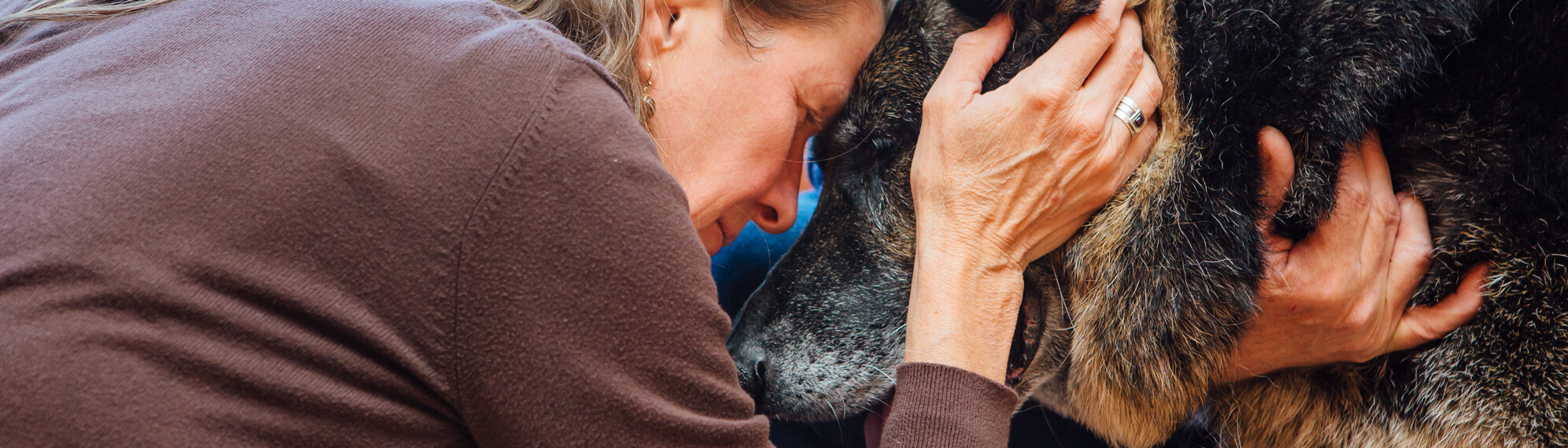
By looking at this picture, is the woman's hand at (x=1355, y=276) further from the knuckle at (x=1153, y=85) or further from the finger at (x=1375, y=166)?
the knuckle at (x=1153, y=85)

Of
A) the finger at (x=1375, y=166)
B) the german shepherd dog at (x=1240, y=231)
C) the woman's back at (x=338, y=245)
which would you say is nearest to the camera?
the woman's back at (x=338, y=245)

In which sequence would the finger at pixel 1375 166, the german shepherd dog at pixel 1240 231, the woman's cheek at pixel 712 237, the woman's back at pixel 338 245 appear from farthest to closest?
1. the woman's cheek at pixel 712 237
2. the finger at pixel 1375 166
3. the german shepherd dog at pixel 1240 231
4. the woman's back at pixel 338 245

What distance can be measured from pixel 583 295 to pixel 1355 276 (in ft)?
3.54

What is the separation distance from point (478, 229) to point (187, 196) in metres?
0.26

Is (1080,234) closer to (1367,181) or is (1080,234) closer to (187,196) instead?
(1367,181)

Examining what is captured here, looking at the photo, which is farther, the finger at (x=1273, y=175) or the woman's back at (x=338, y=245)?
the finger at (x=1273, y=175)

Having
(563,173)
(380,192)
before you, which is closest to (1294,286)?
(563,173)

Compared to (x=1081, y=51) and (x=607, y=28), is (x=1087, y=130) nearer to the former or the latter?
(x=1081, y=51)

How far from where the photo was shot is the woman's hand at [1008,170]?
4.46ft

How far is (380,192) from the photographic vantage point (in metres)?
0.84

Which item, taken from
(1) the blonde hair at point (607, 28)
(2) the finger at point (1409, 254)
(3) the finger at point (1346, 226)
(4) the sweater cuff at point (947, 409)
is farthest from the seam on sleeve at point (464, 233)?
(2) the finger at point (1409, 254)

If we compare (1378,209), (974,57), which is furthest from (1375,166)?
(974,57)

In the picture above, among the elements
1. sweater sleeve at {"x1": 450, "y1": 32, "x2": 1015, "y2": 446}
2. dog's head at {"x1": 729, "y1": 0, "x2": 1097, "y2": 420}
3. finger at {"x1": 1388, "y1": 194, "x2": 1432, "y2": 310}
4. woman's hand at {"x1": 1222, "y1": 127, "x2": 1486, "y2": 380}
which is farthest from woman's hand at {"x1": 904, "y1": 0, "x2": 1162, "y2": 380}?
sweater sleeve at {"x1": 450, "y1": 32, "x2": 1015, "y2": 446}

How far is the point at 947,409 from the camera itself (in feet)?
4.12
